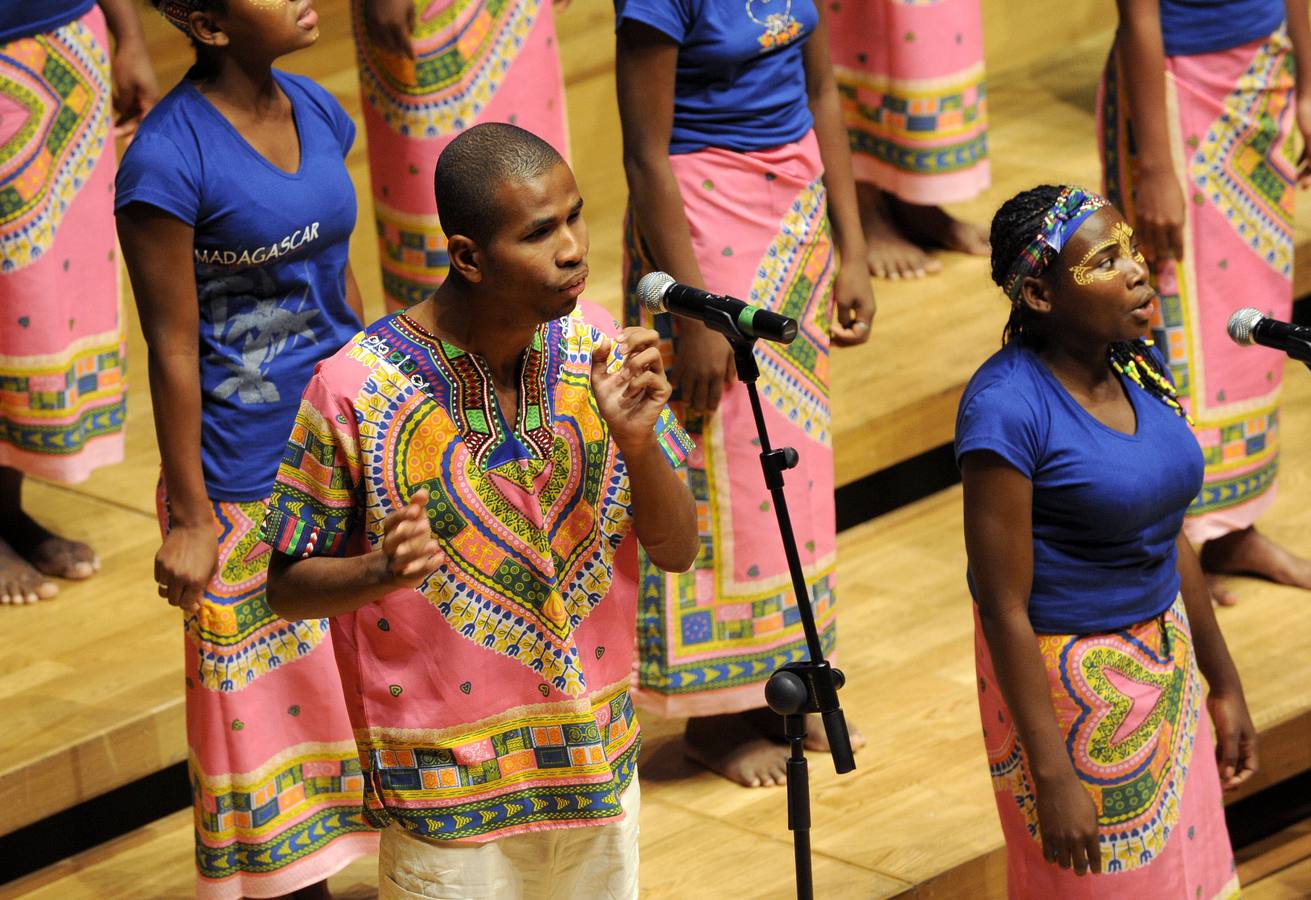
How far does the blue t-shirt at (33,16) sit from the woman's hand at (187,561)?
1.46m

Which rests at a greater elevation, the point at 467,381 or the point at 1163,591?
the point at 467,381

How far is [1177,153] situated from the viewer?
4.34 metres

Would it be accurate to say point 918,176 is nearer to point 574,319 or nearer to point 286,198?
point 286,198

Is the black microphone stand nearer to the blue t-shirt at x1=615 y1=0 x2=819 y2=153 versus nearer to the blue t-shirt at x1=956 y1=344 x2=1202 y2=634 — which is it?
the blue t-shirt at x1=956 y1=344 x2=1202 y2=634

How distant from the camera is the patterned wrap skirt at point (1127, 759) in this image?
9.64ft

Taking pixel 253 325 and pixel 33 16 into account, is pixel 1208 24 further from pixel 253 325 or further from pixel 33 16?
pixel 33 16

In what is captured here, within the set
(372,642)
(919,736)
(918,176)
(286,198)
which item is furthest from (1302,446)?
(372,642)

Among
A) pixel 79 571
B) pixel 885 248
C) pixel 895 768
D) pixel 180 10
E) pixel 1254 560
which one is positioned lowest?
pixel 1254 560

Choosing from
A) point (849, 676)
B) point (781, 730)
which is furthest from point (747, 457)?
point (849, 676)

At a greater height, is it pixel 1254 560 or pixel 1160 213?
pixel 1160 213

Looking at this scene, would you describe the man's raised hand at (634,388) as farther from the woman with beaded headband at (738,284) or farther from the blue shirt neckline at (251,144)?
the woman with beaded headband at (738,284)

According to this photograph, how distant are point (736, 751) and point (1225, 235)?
1400 millimetres

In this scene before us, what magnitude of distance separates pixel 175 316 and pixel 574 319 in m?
0.71

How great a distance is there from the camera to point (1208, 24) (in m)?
4.25
